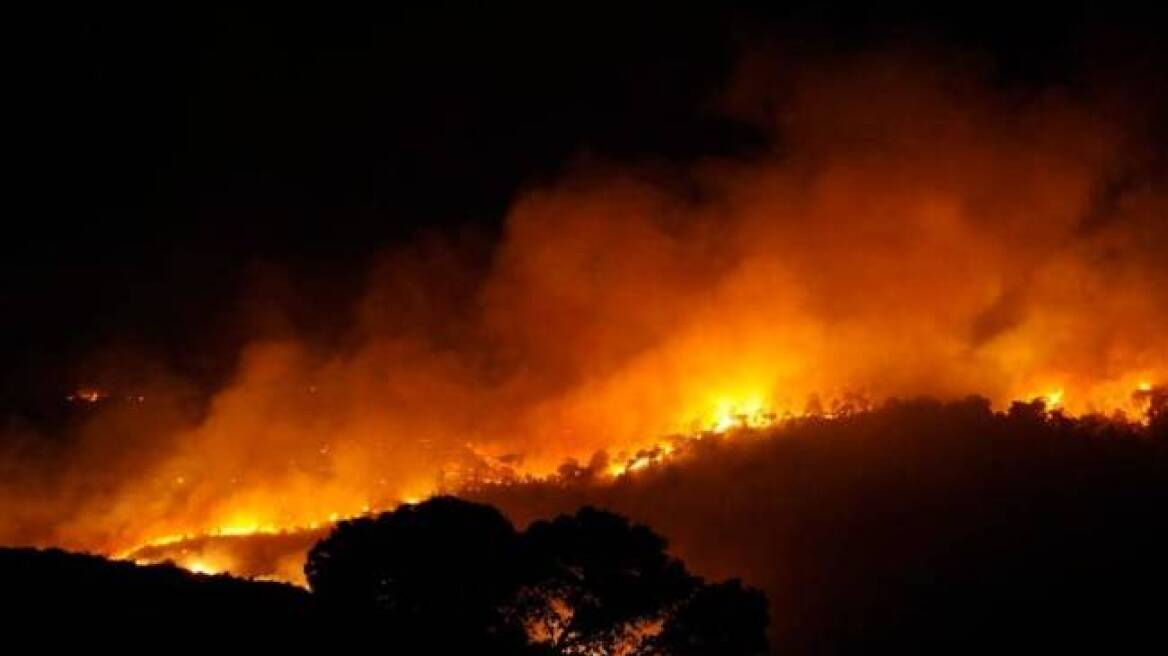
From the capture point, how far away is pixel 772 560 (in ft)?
114

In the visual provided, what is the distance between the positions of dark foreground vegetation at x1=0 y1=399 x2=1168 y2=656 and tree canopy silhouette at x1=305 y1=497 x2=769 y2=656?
4cm

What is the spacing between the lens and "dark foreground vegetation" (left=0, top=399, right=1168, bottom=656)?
20.3 m

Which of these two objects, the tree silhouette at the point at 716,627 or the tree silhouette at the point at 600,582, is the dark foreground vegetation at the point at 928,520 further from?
the tree silhouette at the point at 600,582

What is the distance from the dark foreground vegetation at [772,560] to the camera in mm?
20312

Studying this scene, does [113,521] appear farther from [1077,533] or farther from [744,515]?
[1077,533]

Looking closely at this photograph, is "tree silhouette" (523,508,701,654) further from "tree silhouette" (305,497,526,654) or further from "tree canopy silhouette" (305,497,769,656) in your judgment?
"tree silhouette" (305,497,526,654)

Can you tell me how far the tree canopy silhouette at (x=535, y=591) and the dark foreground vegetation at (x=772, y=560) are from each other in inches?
1.6

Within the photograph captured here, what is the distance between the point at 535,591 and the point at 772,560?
15.8m

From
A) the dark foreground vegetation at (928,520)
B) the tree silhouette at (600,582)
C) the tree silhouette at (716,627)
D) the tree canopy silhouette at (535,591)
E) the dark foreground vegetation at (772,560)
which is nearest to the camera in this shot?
the tree silhouette at (716,627)

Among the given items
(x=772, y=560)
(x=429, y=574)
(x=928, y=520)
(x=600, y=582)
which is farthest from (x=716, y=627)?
(x=928, y=520)

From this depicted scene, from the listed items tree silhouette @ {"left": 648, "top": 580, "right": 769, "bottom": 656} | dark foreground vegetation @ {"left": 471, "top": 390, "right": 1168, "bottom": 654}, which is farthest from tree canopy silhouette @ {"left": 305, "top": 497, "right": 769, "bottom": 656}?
dark foreground vegetation @ {"left": 471, "top": 390, "right": 1168, "bottom": 654}

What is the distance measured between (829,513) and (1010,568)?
254 inches

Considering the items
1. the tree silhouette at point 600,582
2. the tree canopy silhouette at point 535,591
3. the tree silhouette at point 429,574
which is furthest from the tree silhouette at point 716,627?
the tree silhouette at point 429,574

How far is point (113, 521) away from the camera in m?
49.2
